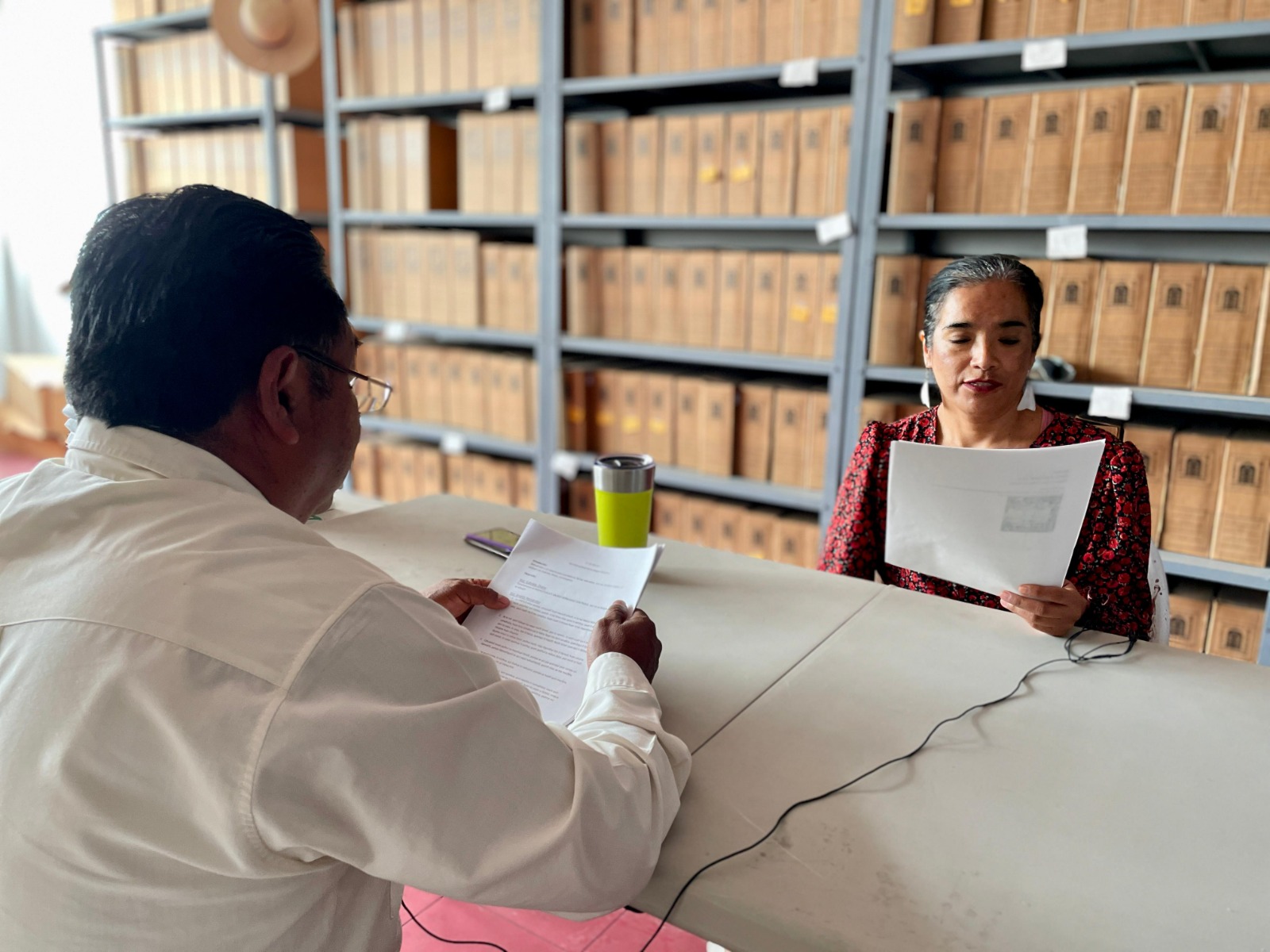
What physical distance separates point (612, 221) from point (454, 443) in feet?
2.95

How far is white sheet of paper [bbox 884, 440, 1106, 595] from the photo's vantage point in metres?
1.00

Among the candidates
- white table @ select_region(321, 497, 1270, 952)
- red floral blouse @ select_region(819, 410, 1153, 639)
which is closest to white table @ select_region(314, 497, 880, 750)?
white table @ select_region(321, 497, 1270, 952)

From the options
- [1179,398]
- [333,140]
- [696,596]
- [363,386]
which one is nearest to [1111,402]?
[1179,398]

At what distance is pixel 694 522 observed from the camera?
99.1 inches

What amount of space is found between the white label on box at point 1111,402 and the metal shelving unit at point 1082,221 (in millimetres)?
21

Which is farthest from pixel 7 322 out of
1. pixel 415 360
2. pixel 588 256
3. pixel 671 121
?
pixel 671 121

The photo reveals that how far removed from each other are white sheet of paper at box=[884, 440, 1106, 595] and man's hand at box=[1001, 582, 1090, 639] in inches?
0.6

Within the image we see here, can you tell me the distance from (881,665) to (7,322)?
5.51m

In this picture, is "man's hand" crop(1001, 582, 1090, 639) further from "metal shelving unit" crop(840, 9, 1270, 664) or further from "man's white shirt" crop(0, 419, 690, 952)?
"metal shelving unit" crop(840, 9, 1270, 664)

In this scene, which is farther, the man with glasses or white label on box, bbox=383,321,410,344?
white label on box, bbox=383,321,410,344

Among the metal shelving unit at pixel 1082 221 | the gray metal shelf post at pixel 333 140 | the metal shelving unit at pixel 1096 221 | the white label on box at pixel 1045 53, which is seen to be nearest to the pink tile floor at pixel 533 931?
the metal shelving unit at pixel 1082 221

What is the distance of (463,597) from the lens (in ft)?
3.25

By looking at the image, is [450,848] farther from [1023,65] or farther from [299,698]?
[1023,65]

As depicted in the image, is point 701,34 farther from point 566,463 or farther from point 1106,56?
point 566,463
